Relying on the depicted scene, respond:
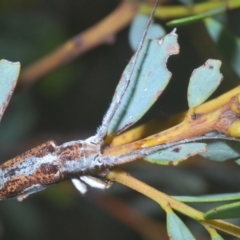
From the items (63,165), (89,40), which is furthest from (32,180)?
(89,40)

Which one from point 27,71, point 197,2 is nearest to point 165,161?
point 197,2

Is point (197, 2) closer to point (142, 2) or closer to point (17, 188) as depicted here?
point (142, 2)

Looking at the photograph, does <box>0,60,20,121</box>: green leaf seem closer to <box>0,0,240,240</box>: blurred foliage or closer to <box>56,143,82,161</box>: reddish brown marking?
<box>56,143,82,161</box>: reddish brown marking

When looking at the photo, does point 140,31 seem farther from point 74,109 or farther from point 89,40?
point 74,109

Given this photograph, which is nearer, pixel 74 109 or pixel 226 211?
pixel 226 211

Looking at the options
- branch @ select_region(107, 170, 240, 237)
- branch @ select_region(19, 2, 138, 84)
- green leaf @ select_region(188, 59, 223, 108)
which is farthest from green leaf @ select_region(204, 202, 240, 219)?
branch @ select_region(19, 2, 138, 84)
